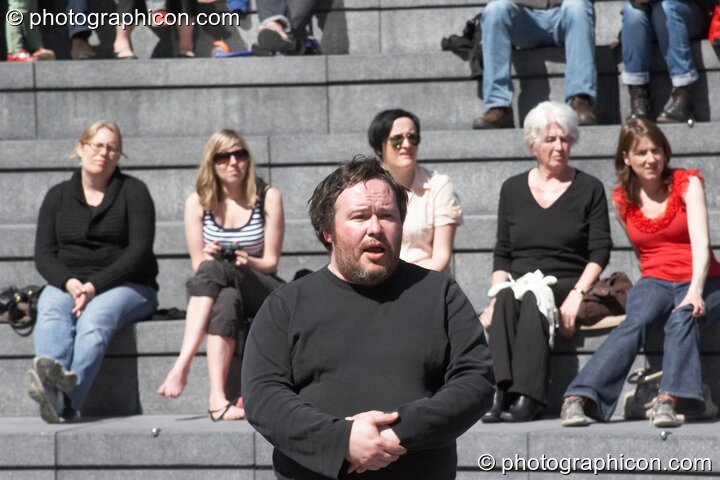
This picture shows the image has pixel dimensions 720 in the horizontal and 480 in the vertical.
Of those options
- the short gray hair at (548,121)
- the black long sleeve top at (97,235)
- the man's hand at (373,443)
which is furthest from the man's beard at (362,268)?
the black long sleeve top at (97,235)

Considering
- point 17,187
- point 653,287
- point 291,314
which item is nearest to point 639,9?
point 653,287

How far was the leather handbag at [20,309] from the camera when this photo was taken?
633 cm

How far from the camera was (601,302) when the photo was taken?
593 centimetres

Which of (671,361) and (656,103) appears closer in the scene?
(671,361)

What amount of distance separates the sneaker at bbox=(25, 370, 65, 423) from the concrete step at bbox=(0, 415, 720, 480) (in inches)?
A: 2.7

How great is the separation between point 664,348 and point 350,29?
160 inches

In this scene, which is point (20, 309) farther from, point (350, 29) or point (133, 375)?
point (350, 29)

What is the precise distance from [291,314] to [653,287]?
9.27ft

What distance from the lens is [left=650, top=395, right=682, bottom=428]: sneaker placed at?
533 centimetres

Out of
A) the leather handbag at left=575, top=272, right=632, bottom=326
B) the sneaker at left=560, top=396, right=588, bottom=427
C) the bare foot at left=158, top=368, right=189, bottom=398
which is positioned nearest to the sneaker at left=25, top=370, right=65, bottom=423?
the bare foot at left=158, top=368, right=189, bottom=398

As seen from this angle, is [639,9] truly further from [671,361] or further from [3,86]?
[3,86]

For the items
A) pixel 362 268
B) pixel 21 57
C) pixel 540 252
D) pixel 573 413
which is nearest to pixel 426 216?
pixel 540 252

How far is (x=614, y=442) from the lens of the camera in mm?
5199

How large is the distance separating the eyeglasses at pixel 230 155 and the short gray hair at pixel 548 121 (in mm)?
1378
